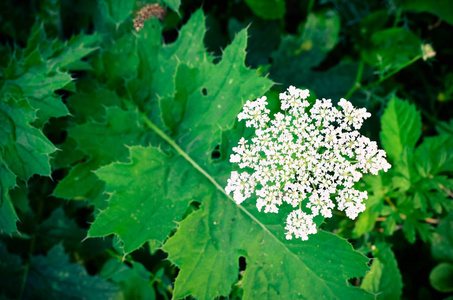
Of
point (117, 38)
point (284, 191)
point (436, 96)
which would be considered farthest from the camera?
point (436, 96)

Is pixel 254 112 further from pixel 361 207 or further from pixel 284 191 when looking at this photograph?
pixel 361 207

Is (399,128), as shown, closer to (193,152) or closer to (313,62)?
(313,62)

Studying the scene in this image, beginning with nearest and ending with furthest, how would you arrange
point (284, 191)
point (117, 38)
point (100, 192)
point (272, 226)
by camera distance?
point (284, 191) → point (272, 226) → point (100, 192) → point (117, 38)

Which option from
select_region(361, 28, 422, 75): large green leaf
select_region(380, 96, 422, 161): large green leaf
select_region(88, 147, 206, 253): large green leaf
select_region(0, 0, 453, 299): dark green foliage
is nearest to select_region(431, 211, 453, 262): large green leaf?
select_region(0, 0, 453, 299): dark green foliage

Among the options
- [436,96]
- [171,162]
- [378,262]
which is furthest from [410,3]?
[171,162]

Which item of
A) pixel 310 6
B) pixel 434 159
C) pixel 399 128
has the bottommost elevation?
pixel 434 159

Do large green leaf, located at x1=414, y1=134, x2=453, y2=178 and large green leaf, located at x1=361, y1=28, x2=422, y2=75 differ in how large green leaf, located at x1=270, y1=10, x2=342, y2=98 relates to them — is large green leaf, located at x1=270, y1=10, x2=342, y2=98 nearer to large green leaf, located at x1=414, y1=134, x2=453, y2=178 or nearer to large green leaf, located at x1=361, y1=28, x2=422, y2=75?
large green leaf, located at x1=361, y1=28, x2=422, y2=75

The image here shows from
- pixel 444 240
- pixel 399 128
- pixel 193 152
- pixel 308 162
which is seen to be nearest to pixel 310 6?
pixel 399 128
